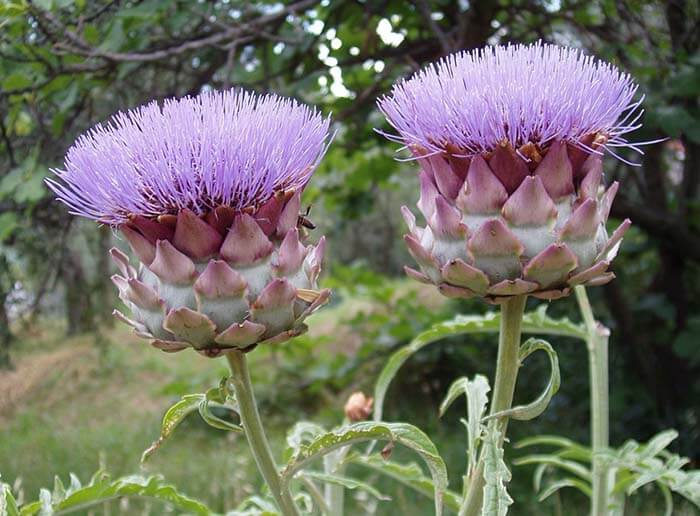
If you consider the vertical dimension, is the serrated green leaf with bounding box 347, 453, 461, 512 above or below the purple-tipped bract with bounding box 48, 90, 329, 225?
below

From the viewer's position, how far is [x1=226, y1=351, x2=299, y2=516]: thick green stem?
791mm

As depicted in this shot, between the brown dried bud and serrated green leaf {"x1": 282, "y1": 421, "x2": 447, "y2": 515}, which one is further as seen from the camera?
the brown dried bud

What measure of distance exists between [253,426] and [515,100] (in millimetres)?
405

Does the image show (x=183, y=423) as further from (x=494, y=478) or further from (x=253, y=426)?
(x=494, y=478)

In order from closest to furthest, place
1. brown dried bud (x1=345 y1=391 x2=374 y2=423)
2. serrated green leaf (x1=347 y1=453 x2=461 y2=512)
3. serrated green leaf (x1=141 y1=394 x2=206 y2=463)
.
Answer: serrated green leaf (x1=141 y1=394 x2=206 y2=463)
serrated green leaf (x1=347 y1=453 x2=461 y2=512)
brown dried bud (x1=345 y1=391 x2=374 y2=423)

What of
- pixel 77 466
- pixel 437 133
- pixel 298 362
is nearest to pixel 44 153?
pixel 437 133

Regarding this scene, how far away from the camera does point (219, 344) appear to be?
0.76 metres

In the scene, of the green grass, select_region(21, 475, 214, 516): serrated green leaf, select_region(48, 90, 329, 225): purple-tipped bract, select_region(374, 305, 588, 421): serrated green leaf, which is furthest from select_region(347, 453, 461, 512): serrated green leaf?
the green grass

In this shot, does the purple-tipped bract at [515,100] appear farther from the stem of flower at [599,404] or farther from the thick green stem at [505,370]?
the stem of flower at [599,404]

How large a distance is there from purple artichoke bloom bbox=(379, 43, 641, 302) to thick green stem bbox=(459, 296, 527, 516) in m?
0.03

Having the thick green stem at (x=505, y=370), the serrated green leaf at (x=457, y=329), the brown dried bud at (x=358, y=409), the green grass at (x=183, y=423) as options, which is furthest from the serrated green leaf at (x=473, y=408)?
the green grass at (x=183, y=423)

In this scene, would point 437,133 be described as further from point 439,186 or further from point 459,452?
point 459,452

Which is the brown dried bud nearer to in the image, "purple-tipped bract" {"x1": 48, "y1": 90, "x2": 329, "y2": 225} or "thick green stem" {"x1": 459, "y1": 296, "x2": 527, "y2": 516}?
"thick green stem" {"x1": 459, "y1": 296, "x2": 527, "y2": 516}

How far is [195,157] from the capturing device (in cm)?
77
